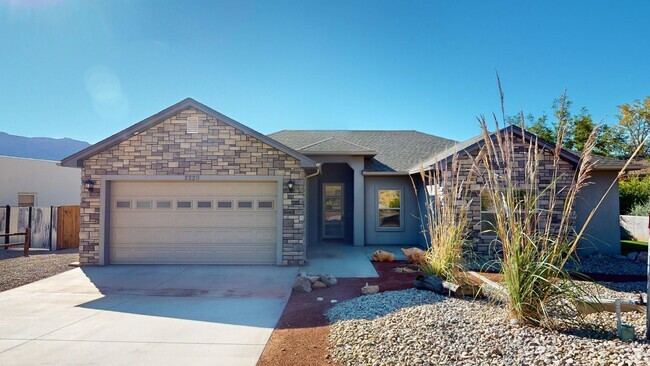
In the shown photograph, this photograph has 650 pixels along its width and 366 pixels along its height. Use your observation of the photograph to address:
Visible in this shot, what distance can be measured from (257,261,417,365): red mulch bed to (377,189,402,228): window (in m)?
4.34

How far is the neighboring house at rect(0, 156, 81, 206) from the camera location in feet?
57.5

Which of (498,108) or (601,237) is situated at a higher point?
(498,108)

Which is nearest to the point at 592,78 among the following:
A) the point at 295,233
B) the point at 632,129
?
the point at 295,233

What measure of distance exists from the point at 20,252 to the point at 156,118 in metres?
7.45

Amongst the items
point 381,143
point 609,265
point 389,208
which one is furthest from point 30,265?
point 609,265

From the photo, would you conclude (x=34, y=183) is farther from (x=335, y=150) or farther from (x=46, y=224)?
(x=335, y=150)

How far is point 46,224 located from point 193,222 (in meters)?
6.94

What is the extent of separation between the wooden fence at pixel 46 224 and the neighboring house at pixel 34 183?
7402mm

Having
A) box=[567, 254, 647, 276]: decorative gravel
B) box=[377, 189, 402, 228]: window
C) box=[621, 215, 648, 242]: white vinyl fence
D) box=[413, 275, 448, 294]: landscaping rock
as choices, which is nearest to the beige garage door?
box=[413, 275, 448, 294]: landscaping rock

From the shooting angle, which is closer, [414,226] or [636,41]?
[636,41]

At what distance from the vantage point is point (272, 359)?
3.45 m

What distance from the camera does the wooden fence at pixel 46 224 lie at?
1136 centimetres

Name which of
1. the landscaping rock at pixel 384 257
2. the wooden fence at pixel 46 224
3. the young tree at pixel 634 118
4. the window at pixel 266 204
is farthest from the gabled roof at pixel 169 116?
the young tree at pixel 634 118

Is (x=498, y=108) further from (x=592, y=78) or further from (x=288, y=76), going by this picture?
(x=592, y=78)
